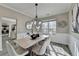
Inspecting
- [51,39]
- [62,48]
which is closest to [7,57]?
[51,39]

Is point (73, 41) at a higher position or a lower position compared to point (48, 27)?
lower

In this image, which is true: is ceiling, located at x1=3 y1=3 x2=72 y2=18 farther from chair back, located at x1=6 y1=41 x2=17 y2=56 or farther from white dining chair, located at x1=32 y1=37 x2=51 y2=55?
chair back, located at x1=6 y1=41 x2=17 y2=56

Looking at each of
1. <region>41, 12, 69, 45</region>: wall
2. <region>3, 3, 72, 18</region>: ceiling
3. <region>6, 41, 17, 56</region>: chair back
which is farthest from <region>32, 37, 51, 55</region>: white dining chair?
<region>3, 3, 72, 18</region>: ceiling

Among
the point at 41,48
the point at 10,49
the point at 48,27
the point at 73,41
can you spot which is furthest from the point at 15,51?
the point at 73,41

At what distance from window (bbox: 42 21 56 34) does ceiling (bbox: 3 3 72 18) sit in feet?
0.52

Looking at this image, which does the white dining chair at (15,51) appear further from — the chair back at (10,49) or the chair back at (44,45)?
the chair back at (44,45)

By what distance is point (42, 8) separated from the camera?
1801mm

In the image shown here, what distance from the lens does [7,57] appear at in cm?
182

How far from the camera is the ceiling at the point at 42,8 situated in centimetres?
178

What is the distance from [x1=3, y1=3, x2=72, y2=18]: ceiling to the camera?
1.78m

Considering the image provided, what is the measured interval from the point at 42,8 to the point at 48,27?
0.37 metres

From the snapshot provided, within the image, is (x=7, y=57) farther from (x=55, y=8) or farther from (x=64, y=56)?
(x=55, y=8)

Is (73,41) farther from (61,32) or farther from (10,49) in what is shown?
(10,49)

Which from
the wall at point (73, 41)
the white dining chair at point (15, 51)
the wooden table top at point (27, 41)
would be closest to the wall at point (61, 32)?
the wall at point (73, 41)
